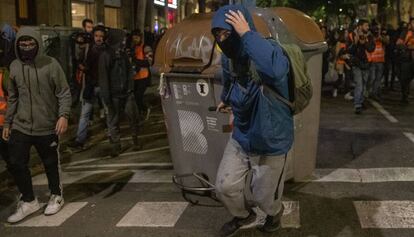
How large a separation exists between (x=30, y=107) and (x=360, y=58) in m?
7.27

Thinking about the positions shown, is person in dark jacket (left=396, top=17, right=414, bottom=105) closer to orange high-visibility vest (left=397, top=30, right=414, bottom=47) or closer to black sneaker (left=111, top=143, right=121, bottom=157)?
orange high-visibility vest (left=397, top=30, right=414, bottom=47)

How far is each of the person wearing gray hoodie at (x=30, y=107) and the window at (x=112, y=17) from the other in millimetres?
20118

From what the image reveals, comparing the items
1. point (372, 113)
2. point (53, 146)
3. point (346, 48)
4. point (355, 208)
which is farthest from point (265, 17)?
point (346, 48)

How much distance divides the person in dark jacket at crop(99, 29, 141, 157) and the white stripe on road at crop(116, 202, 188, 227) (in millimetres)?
2386

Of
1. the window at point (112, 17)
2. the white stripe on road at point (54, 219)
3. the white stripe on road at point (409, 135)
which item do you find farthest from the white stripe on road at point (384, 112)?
the window at point (112, 17)

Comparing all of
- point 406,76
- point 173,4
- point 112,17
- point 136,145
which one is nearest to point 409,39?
point 406,76

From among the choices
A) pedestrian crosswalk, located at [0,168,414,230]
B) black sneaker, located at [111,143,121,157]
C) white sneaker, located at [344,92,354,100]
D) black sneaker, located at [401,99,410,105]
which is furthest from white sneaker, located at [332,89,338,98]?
pedestrian crosswalk, located at [0,168,414,230]

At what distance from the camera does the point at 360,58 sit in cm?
1085

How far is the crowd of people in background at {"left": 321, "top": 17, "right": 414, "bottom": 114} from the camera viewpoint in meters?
10.9

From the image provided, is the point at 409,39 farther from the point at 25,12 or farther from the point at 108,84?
the point at 25,12

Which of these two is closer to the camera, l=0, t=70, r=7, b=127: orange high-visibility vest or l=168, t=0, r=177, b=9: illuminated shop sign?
l=0, t=70, r=7, b=127: orange high-visibility vest

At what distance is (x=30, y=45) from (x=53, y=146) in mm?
927

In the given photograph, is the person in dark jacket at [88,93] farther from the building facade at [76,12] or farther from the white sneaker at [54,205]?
the building facade at [76,12]

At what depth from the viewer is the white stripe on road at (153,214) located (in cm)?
503
